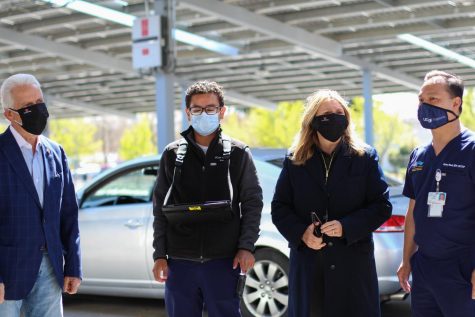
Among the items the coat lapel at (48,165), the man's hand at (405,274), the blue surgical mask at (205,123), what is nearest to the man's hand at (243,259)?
the blue surgical mask at (205,123)

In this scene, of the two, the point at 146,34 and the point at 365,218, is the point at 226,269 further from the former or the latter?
the point at 146,34

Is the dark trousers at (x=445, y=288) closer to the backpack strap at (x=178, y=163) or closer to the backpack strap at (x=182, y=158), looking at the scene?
the backpack strap at (x=182, y=158)

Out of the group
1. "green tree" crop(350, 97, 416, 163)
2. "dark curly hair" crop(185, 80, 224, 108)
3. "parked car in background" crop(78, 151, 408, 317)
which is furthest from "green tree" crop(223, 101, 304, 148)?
"dark curly hair" crop(185, 80, 224, 108)

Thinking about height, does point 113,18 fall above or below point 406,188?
above

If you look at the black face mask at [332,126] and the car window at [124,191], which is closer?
the black face mask at [332,126]

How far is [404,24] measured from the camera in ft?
61.3

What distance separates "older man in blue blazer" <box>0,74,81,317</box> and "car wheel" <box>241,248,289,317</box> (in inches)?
114

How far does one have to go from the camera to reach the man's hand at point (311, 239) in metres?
3.92

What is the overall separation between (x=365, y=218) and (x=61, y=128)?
62313 mm

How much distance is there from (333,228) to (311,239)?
0.47ft

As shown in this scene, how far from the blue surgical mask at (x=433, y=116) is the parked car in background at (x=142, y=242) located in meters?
2.55

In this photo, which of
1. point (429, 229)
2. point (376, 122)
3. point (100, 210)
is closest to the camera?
point (429, 229)

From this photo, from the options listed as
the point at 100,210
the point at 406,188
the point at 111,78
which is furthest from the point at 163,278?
the point at 111,78

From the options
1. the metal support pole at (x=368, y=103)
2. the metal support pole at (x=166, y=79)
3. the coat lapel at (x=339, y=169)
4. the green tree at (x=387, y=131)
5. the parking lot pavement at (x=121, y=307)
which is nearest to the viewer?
the coat lapel at (x=339, y=169)
